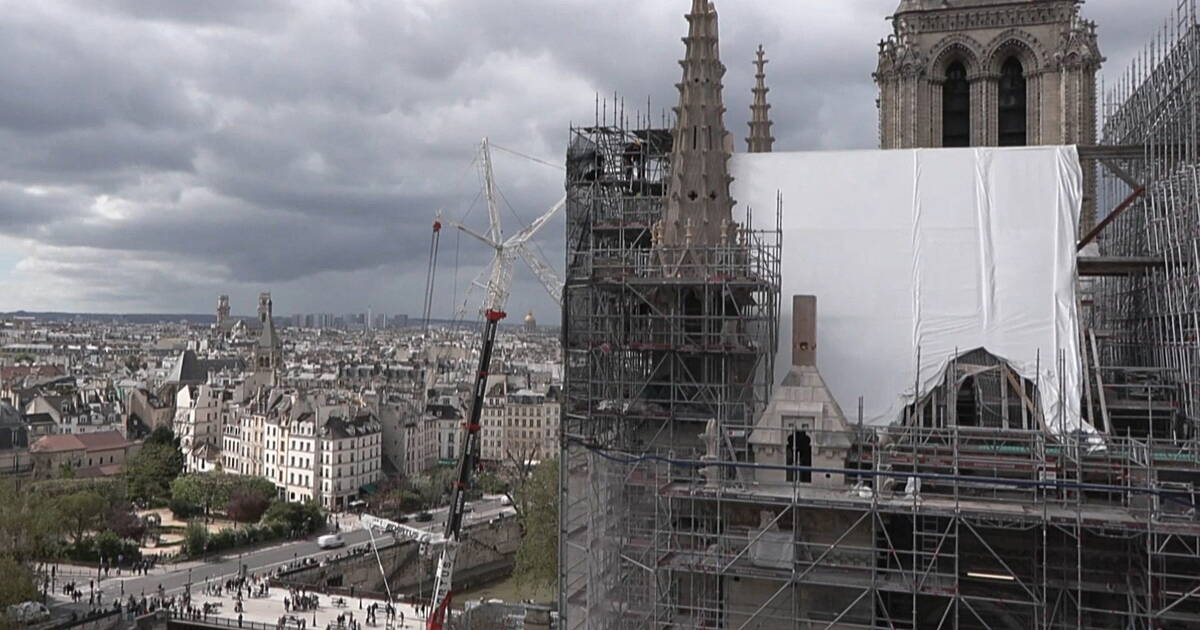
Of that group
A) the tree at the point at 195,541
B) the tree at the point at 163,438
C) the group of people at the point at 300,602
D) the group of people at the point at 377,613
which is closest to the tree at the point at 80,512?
the tree at the point at 195,541

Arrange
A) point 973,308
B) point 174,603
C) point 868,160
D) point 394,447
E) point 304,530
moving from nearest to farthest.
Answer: point 973,308 → point 868,160 → point 174,603 → point 304,530 → point 394,447

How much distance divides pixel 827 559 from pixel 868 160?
1041 cm

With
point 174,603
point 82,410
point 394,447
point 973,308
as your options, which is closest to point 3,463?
point 82,410

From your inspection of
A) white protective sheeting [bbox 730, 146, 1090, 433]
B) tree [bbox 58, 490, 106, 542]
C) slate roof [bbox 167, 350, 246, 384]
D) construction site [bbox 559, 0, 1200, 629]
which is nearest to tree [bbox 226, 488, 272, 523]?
tree [bbox 58, 490, 106, 542]

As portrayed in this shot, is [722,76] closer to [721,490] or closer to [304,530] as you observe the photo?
[721,490]

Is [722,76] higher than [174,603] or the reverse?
higher

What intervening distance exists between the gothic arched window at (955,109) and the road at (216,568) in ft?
122

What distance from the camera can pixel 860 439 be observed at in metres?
20.9

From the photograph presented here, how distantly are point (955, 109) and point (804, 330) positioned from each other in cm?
1861

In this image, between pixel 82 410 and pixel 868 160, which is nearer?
pixel 868 160

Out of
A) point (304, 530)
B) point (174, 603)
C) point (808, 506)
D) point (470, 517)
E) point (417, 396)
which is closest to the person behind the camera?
point (808, 506)

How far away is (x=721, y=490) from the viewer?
2088cm

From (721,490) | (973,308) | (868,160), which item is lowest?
(721,490)

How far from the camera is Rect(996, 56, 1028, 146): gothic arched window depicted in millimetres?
37944
